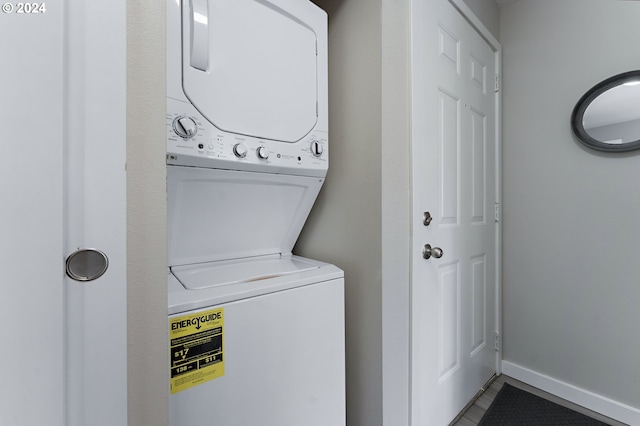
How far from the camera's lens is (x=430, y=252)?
4.35ft

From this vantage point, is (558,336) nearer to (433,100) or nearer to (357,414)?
(357,414)

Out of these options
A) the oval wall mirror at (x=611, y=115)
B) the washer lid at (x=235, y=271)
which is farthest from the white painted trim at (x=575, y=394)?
the washer lid at (x=235, y=271)

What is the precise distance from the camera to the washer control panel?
2.39 feet

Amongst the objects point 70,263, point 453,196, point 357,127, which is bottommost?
point 70,263

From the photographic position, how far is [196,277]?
822mm

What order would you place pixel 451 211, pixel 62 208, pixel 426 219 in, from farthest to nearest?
pixel 451 211, pixel 426 219, pixel 62 208

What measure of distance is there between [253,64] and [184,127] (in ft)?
1.01

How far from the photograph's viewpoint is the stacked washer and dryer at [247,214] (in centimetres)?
71

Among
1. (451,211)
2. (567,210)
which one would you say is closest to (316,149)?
(451,211)

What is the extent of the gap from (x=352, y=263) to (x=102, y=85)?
0.91 meters

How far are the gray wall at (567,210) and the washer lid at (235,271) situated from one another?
5.40 ft

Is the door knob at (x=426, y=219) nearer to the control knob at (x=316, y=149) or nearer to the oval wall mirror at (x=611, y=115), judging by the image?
the control knob at (x=316, y=149)

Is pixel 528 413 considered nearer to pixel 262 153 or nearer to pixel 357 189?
pixel 357 189

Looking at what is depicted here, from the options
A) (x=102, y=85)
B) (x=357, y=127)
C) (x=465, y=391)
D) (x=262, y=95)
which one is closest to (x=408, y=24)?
(x=357, y=127)
